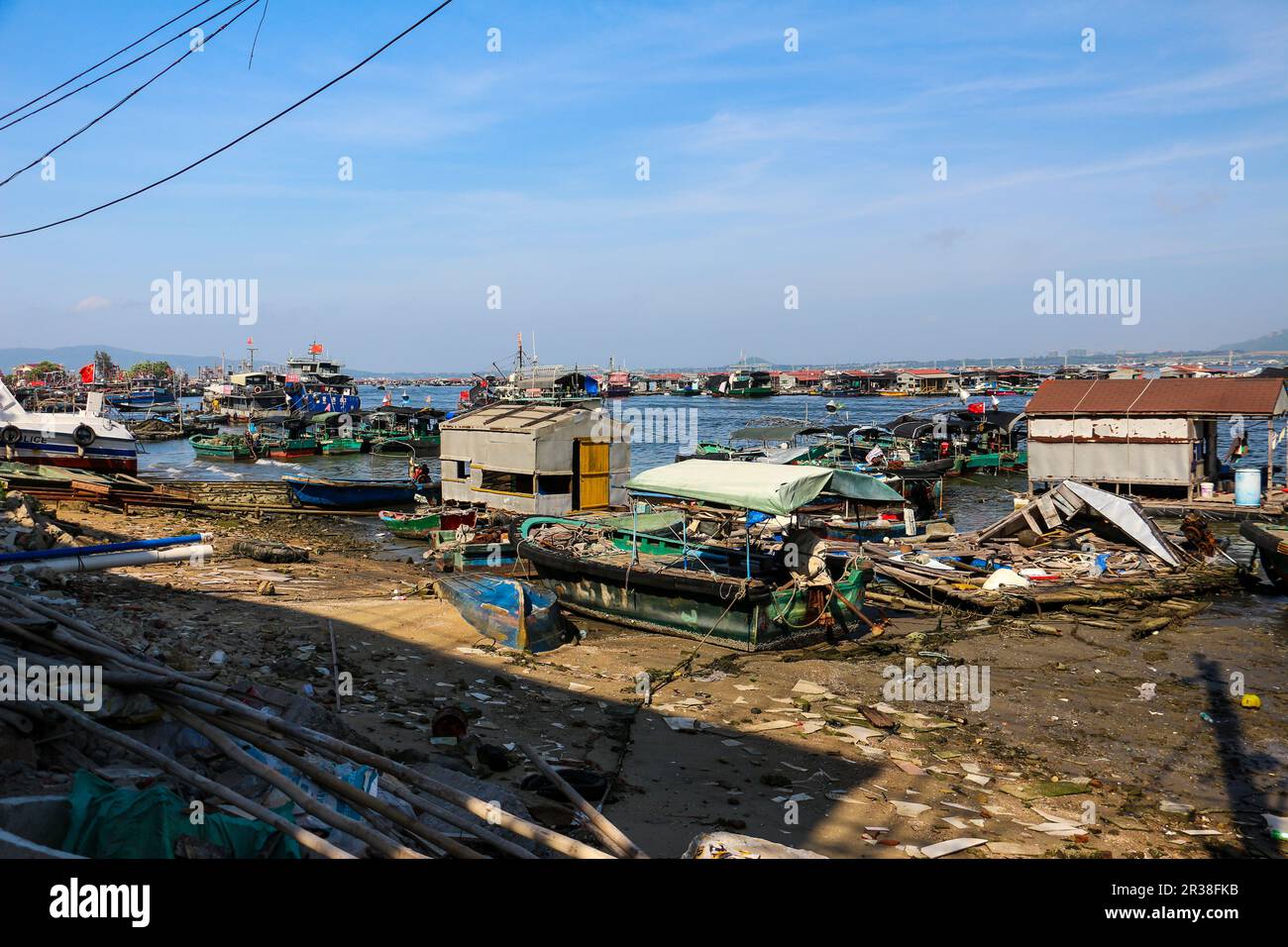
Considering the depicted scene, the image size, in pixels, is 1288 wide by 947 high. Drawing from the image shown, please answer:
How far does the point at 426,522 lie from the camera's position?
23.5 metres

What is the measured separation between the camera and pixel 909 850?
6703 mm

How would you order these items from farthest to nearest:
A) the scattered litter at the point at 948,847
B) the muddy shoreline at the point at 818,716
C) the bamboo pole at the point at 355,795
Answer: the muddy shoreline at the point at 818,716 < the scattered litter at the point at 948,847 < the bamboo pole at the point at 355,795

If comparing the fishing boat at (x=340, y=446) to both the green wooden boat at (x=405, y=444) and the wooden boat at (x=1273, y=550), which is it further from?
the wooden boat at (x=1273, y=550)

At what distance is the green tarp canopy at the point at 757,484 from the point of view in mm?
13062

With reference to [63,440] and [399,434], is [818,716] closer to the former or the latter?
[63,440]

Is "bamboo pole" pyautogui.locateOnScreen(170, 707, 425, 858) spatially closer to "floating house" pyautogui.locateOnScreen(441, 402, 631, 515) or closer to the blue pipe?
the blue pipe

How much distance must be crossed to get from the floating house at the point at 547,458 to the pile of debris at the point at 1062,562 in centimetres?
646

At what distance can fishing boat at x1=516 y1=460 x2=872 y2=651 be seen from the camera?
43.2 ft

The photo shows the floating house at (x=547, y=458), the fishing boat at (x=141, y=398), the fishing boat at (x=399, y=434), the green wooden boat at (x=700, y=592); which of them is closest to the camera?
the green wooden boat at (x=700, y=592)

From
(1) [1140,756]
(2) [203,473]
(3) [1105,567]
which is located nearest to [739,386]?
(2) [203,473]

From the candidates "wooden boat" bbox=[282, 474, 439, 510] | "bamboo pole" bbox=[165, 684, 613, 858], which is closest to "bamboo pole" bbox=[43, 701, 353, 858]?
"bamboo pole" bbox=[165, 684, 613, 858]

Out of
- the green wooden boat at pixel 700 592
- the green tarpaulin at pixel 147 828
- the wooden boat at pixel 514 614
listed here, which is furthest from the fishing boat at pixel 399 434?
the green tarpaulin at pixel 147 828

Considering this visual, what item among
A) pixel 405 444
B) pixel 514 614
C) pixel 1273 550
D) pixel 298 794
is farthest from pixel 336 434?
pixel 298 794
